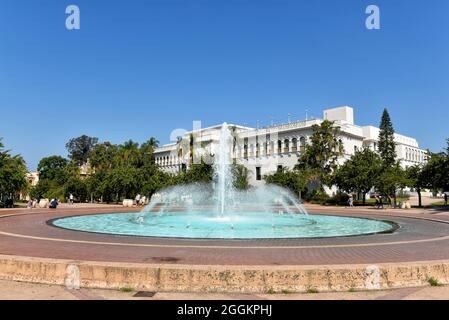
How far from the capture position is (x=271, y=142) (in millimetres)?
68062

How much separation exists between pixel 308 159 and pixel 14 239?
4950 centimetres

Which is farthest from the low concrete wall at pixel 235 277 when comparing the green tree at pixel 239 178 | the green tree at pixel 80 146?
the green tree at pixel 80 146

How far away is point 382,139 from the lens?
79000mm

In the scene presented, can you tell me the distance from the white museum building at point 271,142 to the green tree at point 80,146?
42.3m

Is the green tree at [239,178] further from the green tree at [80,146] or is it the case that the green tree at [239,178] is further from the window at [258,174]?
the green tree at [80,146]

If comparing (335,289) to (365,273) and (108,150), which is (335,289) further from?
(108,150)

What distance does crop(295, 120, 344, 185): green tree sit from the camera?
5647 cm

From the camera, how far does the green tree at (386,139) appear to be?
254ft

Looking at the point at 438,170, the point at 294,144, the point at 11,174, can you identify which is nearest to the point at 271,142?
the point at 294,144

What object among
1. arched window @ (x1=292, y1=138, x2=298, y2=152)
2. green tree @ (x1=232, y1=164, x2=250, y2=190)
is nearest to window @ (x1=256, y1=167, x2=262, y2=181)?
green tree @ (x1=232, y1=164, x2=250, y2=190)

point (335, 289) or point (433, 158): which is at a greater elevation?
point (433, 158)

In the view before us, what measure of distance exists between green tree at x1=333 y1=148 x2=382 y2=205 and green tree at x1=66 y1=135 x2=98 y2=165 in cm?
8465

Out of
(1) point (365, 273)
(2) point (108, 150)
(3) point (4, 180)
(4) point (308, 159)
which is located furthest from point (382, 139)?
(1) point (365, 273)
